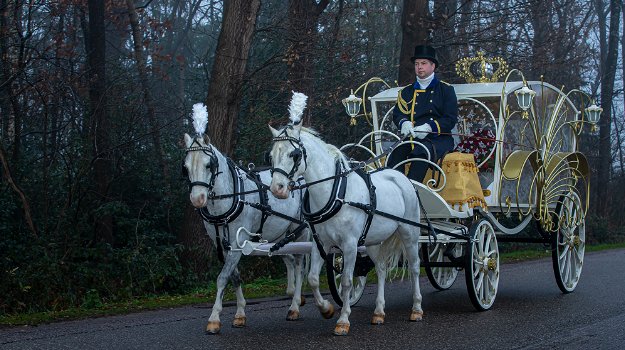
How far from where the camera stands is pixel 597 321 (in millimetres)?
9023

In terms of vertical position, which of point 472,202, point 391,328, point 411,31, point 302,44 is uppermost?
point 411,31

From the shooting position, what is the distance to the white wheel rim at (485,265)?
392 inches

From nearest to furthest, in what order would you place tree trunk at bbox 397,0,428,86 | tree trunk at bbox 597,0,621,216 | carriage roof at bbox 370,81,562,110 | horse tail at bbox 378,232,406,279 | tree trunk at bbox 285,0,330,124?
horse tail at bbox 378,232,406,279 < carriage roof at bbox 370,81,562,110 < tree trunk at bbox 285,0,330,124 < tree trunk at bbox 397,0,428,86 < tree trunk at bbox 597,0,621,216

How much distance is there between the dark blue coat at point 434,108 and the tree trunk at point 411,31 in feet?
23.6

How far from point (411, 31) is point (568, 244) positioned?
746 cm

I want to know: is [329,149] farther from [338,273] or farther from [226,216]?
[338,273]

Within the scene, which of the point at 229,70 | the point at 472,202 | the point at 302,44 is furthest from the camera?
the point at 302,44

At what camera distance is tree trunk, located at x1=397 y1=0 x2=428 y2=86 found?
18000mm

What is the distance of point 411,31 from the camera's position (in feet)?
59.4

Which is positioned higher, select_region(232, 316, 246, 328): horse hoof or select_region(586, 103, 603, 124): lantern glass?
select_region(586, 103, 603, 124): lantern glass

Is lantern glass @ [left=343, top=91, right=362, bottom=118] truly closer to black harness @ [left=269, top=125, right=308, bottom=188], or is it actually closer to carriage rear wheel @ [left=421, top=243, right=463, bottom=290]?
carriage rear wheel @ [left=421, top=243, right=463, bottom=290]

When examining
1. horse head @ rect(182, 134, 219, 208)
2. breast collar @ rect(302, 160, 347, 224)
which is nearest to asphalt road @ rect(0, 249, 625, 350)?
breast collar @ rect(302, 160, 347, 224)

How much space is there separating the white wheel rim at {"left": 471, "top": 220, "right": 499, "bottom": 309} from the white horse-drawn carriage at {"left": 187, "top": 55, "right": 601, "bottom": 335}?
1 cm

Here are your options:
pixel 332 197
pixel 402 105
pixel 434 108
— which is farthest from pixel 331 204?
pixel 402 105
